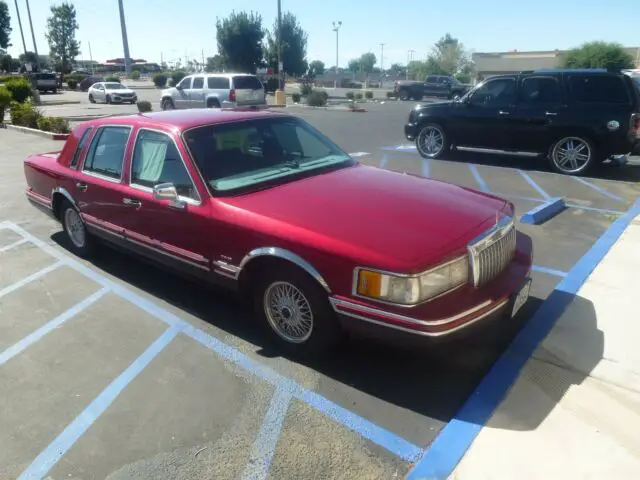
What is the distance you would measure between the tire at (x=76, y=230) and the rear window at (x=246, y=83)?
51.3ft

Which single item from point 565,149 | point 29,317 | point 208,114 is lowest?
point 29,317

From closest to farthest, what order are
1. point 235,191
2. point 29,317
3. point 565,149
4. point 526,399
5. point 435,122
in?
point 526,399, point 235,191, point 29,317, point 565,149, point 435,122

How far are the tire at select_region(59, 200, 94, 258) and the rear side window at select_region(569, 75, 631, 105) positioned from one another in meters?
8.41

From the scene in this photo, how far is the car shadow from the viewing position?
306 cm

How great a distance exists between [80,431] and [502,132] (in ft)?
29.9

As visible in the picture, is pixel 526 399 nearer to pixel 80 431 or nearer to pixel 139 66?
pixel 80 431

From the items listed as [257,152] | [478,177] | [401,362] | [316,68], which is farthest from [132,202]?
[316,68]


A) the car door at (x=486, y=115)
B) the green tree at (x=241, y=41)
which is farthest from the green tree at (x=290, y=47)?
the car door at (x=486, y=115)

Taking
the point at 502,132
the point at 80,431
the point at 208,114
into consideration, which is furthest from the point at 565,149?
the point at 80,431

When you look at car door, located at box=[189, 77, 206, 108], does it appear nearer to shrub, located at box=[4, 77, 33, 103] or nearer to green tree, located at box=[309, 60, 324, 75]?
shrub, located at box=[4, 77, 33, 103]

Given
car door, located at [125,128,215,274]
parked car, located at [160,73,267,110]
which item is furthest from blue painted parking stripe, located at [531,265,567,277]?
parked car, located at [160,73,267,110]

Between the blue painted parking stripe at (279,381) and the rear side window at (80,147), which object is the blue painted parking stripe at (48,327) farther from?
the rear side window at (80,147)

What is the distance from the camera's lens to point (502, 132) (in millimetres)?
9766

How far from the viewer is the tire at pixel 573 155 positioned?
8969 mm
